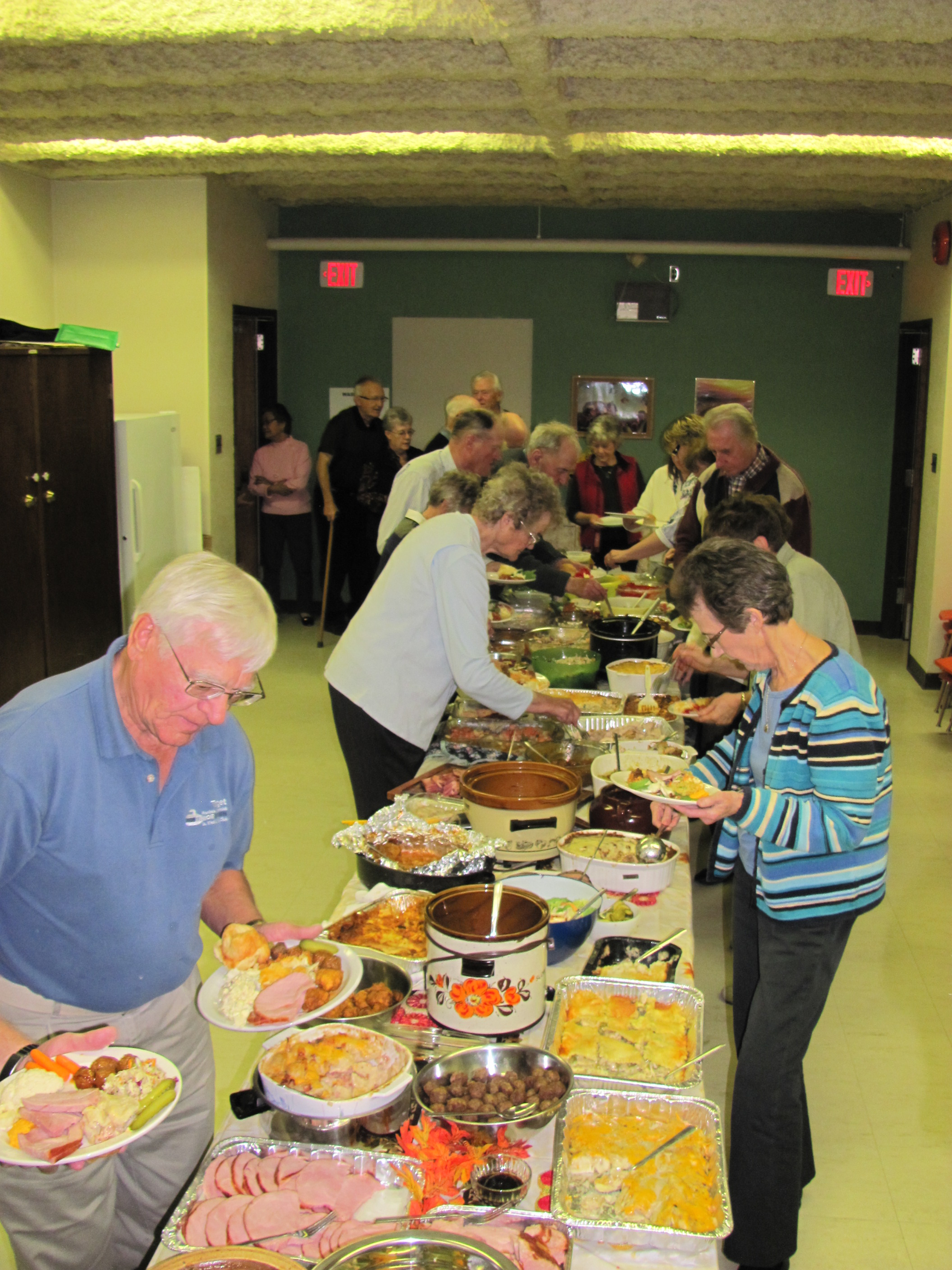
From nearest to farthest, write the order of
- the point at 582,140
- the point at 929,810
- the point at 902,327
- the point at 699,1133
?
Answer: the point at 699,1133, the point at 929,810, the point at 582,140, the point at 902,327

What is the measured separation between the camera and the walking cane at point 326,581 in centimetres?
829

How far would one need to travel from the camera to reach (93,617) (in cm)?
662

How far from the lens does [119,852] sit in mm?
1665

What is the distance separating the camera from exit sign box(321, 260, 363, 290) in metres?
9.26

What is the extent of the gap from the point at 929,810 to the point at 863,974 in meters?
1.78

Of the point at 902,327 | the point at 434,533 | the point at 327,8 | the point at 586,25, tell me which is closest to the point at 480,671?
the point at 434,533

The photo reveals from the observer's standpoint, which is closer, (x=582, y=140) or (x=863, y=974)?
(x=863, y=974)

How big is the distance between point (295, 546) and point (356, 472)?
990 mm

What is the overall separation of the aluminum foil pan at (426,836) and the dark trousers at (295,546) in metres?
6.68

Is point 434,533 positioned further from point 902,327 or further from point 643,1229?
point 902,327

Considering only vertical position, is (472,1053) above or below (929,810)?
above

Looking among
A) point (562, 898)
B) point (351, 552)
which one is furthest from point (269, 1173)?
point (351, 552)

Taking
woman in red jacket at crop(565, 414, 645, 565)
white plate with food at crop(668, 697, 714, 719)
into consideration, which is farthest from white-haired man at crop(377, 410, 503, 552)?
woman in red jacket at crop(565, 414, 645, 565)

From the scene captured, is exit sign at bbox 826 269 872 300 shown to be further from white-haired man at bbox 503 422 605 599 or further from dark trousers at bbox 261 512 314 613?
dark trousers at bbox 261 512 314 613
